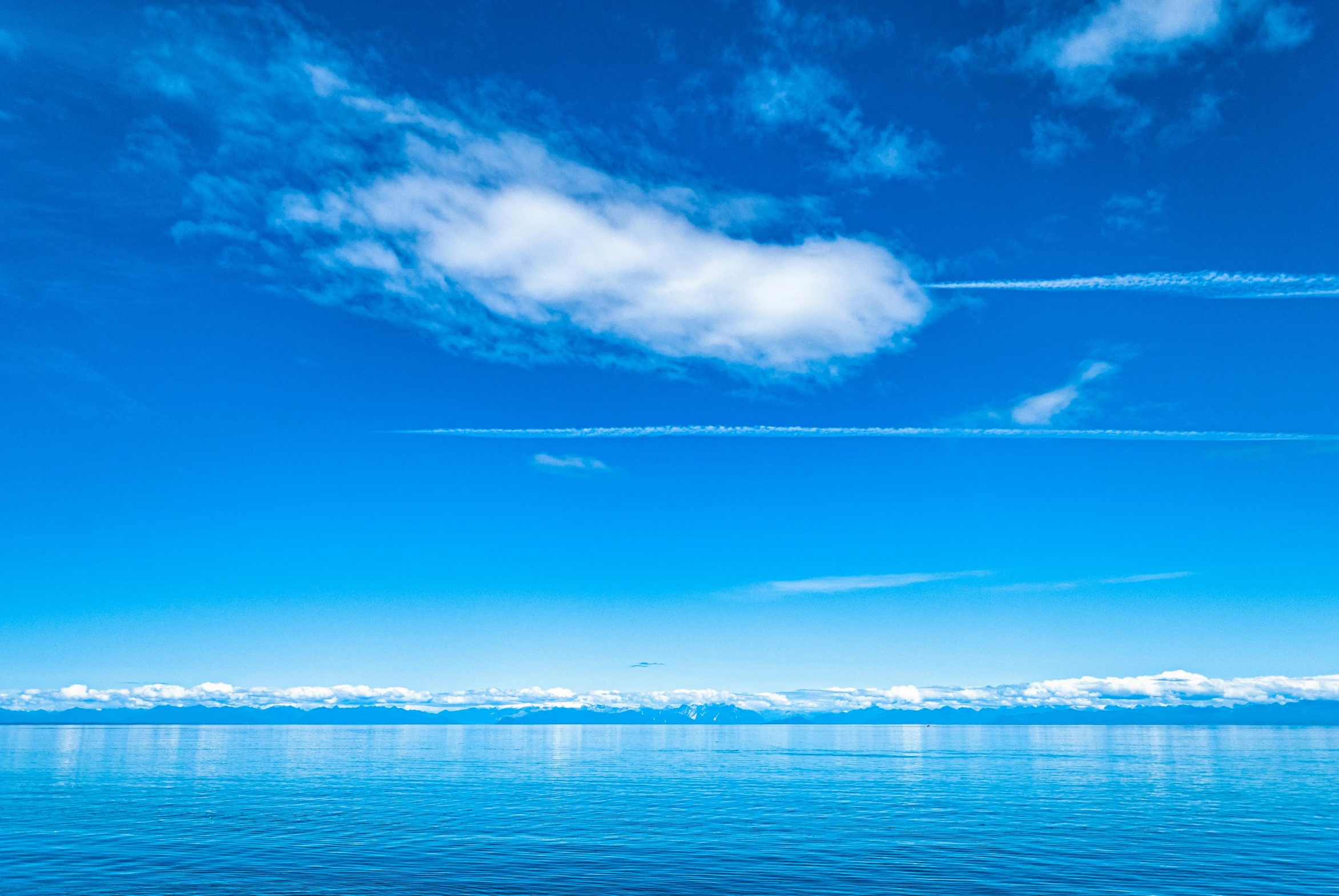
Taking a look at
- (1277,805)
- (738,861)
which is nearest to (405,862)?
(738,861)

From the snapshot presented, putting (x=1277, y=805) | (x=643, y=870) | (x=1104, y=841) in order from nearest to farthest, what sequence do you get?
(x=643, y=870) < (x=1104, y=841) < (x=1277, y=805)

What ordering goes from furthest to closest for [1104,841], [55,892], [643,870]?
[1104,841], [643,870], [55,892]

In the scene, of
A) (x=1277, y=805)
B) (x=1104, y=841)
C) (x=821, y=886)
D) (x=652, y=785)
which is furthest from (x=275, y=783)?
(x=1277, y=805)

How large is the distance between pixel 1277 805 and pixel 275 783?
395 ft

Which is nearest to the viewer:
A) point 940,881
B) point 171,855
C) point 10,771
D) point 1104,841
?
point 940,881

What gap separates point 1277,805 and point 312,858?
9359 centimetres

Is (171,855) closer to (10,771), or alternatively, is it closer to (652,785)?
(652,785)

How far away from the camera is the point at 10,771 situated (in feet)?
458

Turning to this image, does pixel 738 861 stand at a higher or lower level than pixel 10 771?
higher

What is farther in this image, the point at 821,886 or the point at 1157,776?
the point at 1157,776

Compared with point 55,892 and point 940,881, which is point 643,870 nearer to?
point 940,881

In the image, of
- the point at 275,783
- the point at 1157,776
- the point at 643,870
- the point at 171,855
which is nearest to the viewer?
the point at 643,870

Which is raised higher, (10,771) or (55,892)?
(55,892)

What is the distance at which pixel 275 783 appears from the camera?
113 meters
